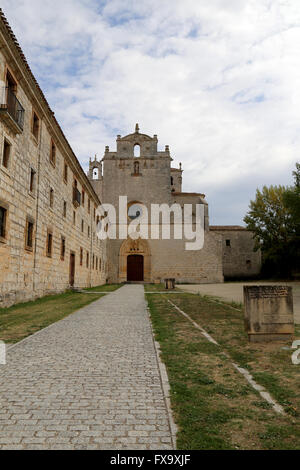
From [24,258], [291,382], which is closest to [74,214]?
[24,258]

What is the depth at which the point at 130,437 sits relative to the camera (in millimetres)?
2543

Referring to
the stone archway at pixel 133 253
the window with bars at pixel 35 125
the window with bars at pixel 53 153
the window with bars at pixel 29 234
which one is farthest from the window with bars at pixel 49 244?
the stone archway at pixel 133 253

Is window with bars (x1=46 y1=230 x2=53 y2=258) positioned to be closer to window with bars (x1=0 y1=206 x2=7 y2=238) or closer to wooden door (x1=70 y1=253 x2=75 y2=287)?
wooden door (x1=70 y1=253 x2=75 y2=287)

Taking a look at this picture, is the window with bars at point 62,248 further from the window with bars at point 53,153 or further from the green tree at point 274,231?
the green tree at point 274,231

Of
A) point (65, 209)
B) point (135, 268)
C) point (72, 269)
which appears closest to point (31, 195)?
point (65, 209)

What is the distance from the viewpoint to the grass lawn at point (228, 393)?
8.29 feet

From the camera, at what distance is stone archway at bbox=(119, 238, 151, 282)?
1462 inches

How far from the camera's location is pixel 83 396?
11.0 ft

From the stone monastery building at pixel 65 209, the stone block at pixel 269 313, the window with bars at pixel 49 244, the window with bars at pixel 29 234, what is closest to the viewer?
the stone block at pixel 269 313

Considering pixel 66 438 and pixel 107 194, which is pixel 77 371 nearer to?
pixel 66 438

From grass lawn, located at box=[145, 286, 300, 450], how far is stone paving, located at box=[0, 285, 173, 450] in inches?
Result: 8.7

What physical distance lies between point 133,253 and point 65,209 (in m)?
17.3

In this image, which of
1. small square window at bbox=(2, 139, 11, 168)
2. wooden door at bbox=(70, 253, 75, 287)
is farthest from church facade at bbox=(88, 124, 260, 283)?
small square window at bbox=(2, 139, 11, 168)

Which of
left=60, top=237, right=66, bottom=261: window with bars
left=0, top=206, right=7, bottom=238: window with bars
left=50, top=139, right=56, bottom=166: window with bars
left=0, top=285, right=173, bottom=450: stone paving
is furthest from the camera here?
left=60, top=237, right=66, bottom=261: window with bars
